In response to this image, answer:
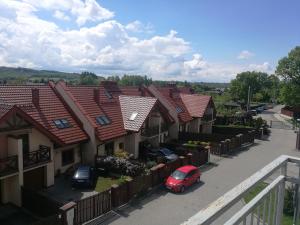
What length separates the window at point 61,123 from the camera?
21766 mm

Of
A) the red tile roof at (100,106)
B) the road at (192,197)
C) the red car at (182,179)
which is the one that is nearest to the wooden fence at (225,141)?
the road at (192,197)

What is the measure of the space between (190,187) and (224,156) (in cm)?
972

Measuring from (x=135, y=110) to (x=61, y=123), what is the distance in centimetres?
789

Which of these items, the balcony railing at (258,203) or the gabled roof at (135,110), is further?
the gabled roof at (135,110)

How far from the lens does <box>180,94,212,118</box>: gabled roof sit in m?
38.1

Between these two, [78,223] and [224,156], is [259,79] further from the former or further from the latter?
[78,223]

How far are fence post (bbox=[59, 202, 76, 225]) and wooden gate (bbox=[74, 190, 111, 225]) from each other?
0.69m

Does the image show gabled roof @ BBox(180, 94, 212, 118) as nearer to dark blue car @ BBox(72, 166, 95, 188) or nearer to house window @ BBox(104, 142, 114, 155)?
house window @ BBox(104, 142, 114, 155)

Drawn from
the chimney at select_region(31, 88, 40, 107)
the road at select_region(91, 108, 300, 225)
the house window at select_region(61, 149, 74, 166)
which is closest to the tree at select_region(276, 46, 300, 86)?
the road at select_region(91, 108, 300, 225)

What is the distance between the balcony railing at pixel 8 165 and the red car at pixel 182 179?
9532 mm

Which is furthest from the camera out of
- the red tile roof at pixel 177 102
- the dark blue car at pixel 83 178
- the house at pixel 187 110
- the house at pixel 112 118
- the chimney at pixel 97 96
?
the red tile roof at pixel 177 102

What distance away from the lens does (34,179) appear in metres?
19.1

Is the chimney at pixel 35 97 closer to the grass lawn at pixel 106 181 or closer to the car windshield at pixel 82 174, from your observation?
the car windshield at pixel 82 174

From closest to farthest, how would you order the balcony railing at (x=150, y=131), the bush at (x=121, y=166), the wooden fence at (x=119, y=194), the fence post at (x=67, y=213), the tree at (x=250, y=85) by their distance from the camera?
the fence post at (x=67, y=213) < the wooden fence at (x=119, y=194) < the bush at (x=121, y=166) < the balcony railing at (x=150, y=131) < the tree at (x=250, y=85)
